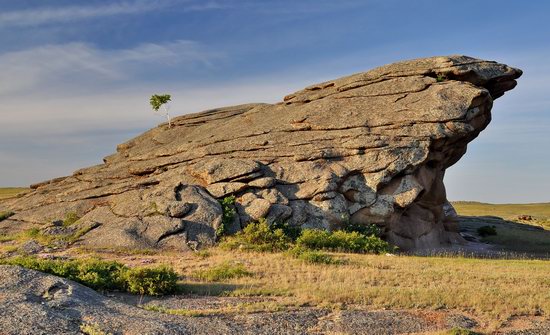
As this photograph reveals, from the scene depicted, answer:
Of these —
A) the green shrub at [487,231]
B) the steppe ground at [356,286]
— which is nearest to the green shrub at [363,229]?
the steppe ground at [356,286]

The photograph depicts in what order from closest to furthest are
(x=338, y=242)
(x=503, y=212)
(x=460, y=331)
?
(x=460, y=331) → (x=338, y=242) → (x=503, y=212)

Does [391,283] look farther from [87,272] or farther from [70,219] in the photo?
[70,219]

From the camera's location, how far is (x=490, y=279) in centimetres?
2544

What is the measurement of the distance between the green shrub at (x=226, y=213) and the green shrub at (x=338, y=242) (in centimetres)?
549

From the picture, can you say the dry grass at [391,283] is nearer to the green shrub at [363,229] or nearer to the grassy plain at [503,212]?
the green shrub at [363,229]

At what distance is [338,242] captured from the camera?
36.6 meters

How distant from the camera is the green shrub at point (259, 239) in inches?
1377

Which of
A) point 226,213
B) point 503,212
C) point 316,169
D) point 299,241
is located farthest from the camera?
point 503,212

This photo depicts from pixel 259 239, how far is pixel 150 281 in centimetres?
1511

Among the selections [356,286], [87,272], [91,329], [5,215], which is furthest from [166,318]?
[5,215]

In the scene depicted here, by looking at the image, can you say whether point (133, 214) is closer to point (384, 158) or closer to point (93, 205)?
point (93, 205)

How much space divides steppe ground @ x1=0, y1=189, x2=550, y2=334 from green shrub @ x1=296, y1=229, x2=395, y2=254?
250 centimetres

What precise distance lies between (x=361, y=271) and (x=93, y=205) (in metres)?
26.8

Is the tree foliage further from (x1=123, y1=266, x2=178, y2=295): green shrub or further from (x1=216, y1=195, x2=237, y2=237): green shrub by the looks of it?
(x1=123, y1=266, x2=178, y2=295): green shrub
